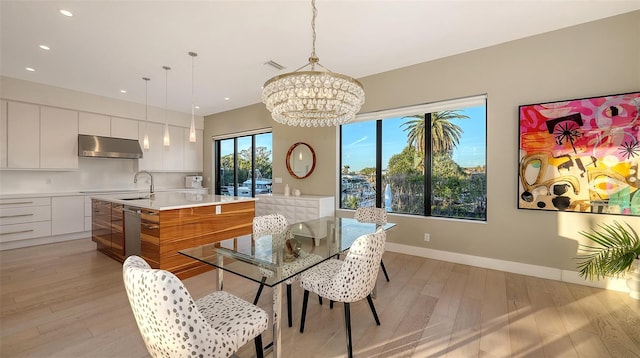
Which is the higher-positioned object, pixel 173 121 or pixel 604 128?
pixel 173 121

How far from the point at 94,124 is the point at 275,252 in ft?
17.9

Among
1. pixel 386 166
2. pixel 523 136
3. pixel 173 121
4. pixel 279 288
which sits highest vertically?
pixel 173 121

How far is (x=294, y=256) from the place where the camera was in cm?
180

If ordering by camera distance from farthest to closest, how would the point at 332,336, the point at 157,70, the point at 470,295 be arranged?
the point at 157,70
the point at 470,295
the point at 332,336

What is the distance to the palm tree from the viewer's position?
3.66 m

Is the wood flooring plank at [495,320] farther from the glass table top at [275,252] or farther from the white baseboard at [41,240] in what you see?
the white baseboard at [41,240]

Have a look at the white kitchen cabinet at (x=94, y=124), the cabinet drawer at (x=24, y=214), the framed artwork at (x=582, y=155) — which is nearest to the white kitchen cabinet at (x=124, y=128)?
the white kitchen cabinet at (x=94, y=124)

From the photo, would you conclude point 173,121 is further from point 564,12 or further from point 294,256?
point 564,12

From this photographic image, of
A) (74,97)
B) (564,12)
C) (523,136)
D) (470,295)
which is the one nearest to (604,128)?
(523,136)

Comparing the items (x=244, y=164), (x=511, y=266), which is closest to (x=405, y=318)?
(x=511, y=266)

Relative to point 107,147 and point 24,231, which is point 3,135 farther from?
point 24,231

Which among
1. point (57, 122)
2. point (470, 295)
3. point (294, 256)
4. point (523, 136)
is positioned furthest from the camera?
point (57, 122)

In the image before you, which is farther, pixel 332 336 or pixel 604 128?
pixel 604 128

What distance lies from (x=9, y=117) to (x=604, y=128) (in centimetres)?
808
